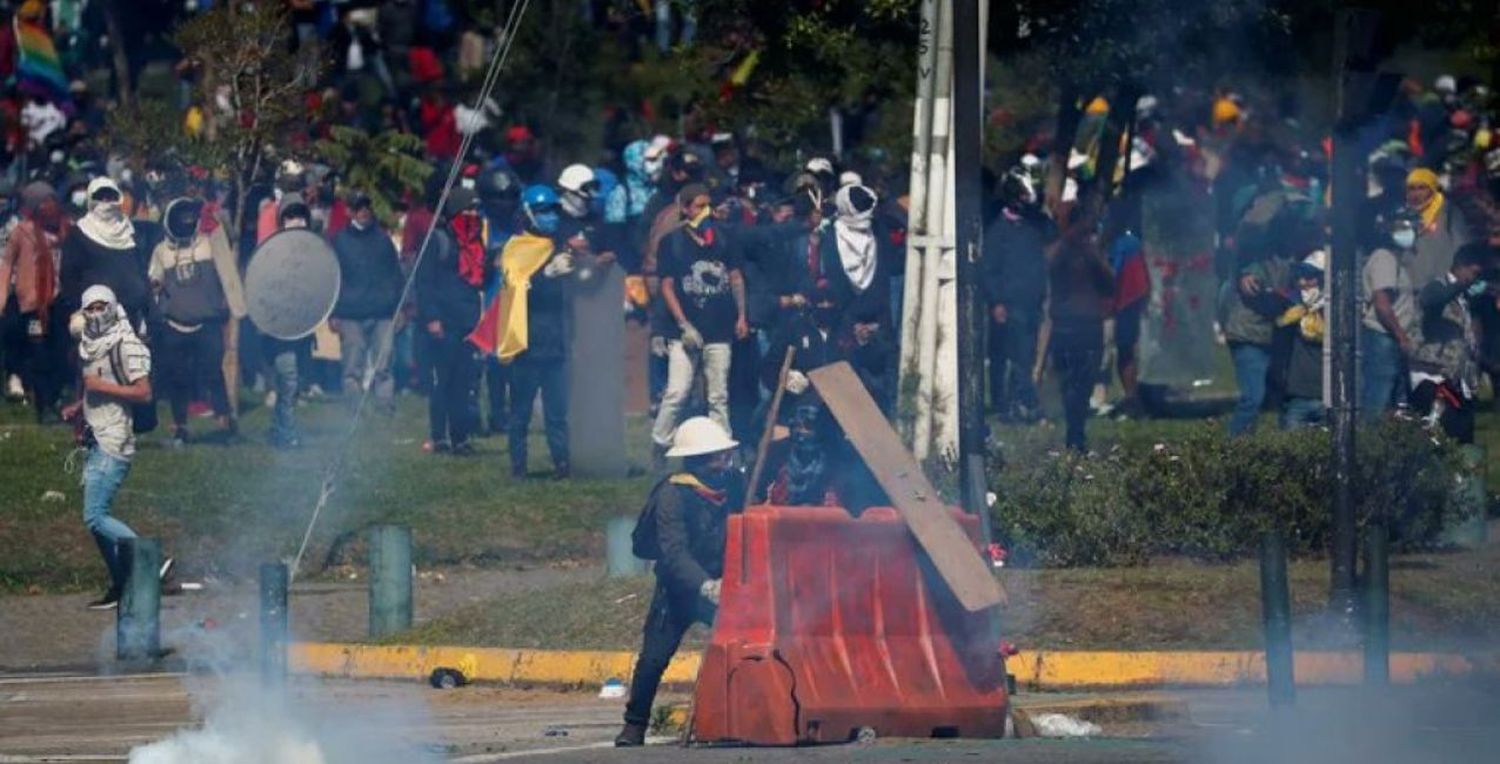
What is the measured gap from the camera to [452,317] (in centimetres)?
2022

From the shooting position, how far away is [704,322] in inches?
729

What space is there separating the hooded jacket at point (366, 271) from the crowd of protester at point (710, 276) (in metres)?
0.02

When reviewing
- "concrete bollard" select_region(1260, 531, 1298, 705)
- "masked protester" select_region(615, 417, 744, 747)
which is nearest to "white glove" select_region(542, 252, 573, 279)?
"masked protester" select_region(615, 417, 744, 747)

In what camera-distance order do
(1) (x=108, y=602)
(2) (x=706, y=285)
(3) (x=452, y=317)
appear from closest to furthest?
1. (1) (x=108, y=602)
2. (2) (x=706, y=285)
3. (3) (x=452, y=317)

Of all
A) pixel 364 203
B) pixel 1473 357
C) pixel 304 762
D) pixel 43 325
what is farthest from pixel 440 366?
pixel 304 762

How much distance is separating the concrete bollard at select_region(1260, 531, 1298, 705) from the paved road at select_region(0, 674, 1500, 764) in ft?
0.44

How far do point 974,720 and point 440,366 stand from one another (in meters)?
A: 9.16

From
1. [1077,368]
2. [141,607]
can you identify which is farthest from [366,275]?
[141,607]

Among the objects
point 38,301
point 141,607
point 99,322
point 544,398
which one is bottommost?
point 141,607

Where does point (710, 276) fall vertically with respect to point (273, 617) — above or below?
above

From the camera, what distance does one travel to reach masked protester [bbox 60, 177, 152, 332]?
60.7 ft

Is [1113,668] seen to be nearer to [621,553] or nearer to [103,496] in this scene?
[621,553]

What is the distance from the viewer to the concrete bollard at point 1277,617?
11320 mm

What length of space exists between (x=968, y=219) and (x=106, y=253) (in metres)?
6.74
